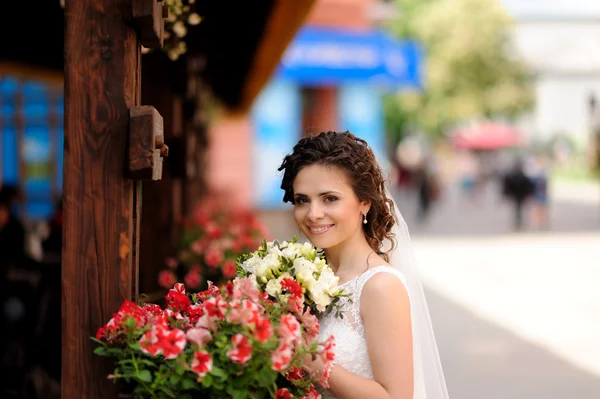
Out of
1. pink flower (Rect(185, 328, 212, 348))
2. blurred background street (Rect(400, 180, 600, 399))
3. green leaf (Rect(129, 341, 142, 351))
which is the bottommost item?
blurred background street (Rect(400, 180, 600, 399))

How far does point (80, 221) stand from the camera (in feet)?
6.99

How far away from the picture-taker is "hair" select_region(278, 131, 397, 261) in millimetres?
2449

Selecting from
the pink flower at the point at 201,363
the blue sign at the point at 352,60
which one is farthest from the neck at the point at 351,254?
the blue sign at the point at 352,60

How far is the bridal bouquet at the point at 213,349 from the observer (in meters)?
1.88

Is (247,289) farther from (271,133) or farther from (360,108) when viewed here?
(360,108)

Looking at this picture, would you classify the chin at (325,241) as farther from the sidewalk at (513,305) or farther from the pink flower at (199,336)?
the sidewalk at (513,305)

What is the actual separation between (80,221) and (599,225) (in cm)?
2005

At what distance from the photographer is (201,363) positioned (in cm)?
186

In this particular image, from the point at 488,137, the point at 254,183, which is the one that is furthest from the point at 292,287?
the point at 488,137

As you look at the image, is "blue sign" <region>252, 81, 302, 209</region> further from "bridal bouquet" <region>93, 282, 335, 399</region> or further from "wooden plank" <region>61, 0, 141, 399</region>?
"bridal bouquet" <region>93, 282, 335, 399</region>

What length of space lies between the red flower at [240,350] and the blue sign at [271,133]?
18132 mm

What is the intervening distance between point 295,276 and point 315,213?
0.26m

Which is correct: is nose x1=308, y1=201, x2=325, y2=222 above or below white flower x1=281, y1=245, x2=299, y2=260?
above

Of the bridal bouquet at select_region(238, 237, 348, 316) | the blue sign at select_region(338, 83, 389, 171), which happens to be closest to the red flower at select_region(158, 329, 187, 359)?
the bridal bouquet at select_region(238, 237, 348, 316)
